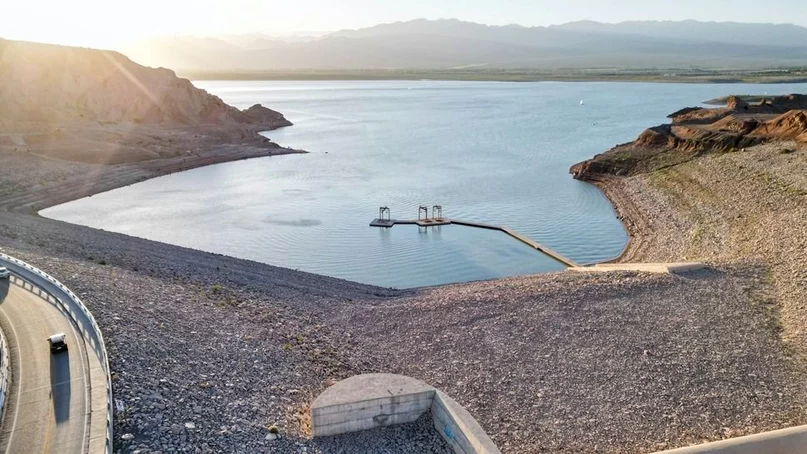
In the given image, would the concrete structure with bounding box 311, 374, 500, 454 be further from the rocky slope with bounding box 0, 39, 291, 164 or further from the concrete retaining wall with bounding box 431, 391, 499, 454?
the rocky slope with bounding box 0, 39, 291, 164

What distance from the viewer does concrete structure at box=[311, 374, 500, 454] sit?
11055mm

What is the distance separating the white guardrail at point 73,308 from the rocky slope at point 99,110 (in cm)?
3371

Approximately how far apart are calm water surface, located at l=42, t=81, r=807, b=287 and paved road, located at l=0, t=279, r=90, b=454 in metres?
13.0

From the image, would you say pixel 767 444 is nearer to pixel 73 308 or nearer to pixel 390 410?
pixel 390 410

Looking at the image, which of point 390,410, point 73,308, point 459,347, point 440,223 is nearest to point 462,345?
point 459,347

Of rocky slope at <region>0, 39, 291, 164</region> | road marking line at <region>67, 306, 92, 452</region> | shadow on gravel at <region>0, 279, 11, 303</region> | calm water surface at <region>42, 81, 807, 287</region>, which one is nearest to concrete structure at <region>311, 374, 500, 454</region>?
road marking line at <region>67, 306, 92, 452</region>

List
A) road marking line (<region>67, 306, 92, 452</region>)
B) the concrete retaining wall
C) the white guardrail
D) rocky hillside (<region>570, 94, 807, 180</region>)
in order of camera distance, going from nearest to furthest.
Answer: road marking line (<region>67, 306, 92, 452</region>) → the white guardrail → the concrete retaining wall → rocky hillside (<region>570, 94, 807, 180</region>)

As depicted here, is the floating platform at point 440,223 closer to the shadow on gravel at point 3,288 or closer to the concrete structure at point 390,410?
the shadow on gravel at point 3,288

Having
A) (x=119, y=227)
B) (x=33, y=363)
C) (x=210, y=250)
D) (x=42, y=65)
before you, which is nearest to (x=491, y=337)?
(x=33, y=363)

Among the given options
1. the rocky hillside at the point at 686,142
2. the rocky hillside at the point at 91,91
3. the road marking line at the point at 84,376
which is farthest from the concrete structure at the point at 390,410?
the rocky hillside at the point at 91,91

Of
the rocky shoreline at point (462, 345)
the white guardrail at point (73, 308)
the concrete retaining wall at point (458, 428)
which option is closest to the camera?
the white guardrail at point (73, 308)

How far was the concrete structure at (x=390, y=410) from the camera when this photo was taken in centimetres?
1105

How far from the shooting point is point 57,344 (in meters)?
12.2

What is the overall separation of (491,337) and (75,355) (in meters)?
9.77
